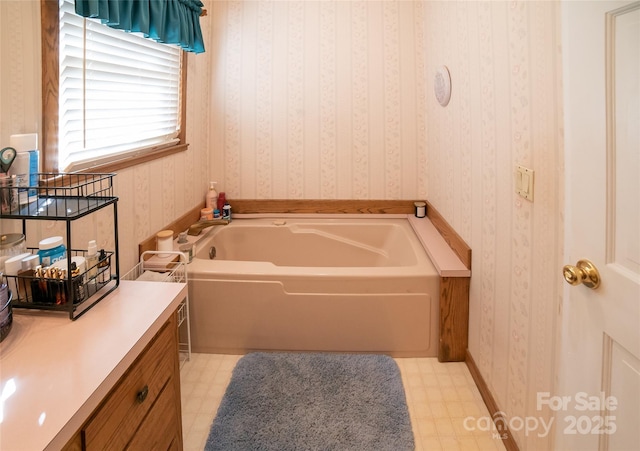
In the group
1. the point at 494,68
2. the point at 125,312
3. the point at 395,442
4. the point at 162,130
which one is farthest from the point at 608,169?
the point at 162,130

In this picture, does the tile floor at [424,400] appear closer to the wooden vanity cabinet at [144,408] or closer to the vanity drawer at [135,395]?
the wooden vanity cabinet at [144,408]

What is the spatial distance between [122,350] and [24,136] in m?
0.77

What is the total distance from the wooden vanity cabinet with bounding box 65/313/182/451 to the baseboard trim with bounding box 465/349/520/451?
119cm

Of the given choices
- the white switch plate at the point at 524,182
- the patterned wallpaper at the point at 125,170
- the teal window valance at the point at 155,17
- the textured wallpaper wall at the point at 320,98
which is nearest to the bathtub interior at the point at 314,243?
the textured wallpaper wall at the point at 320,98

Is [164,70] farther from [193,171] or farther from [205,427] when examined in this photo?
[205,427]

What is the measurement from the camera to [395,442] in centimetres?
168

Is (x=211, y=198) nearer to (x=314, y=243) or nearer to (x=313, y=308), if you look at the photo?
(x=314, y=243)

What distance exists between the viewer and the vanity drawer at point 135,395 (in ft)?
2.73

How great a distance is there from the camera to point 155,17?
6.73 feet

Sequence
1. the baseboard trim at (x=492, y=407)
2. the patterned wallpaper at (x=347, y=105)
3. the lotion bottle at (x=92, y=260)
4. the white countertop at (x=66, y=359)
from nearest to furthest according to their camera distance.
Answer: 1. the white countertop at (x=66, y=359)
2. the lotion bottle at (x=92, y=260)
3. the baseboard trim at (x=492, y=407)
4. the patterned wallpaper at (x=347, y=105)

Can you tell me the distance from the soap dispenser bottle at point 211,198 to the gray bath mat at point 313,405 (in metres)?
1.27

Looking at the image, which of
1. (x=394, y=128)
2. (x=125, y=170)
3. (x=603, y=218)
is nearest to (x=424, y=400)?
(x=603, y=218)

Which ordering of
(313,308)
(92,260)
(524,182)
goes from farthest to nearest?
(313,308), (524,182), (92,260)

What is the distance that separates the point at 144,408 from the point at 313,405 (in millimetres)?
1018
